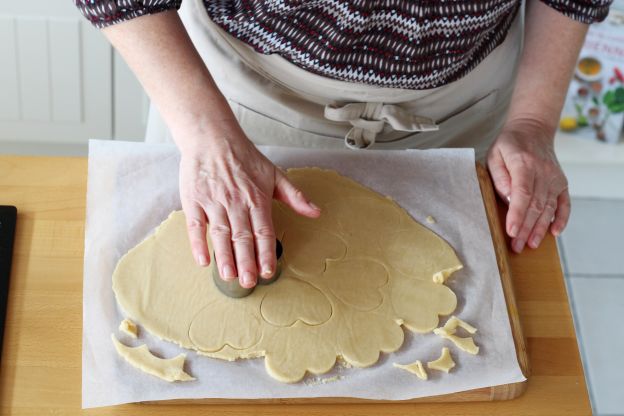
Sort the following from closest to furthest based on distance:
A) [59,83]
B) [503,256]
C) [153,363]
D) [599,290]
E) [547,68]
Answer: [153,363]
[503,256]
[547,68]
[59,83]
[599,290]

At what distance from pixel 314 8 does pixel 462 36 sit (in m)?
0.20

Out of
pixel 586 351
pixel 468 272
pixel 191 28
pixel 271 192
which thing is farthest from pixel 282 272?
pixel 586 351

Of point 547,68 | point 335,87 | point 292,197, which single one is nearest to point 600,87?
point 547,68

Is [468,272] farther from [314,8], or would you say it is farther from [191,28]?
[191,28]

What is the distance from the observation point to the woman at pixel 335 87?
0.87 meters

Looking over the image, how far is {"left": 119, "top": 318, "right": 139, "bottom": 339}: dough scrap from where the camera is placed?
0.85 meters

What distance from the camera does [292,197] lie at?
2.93ft

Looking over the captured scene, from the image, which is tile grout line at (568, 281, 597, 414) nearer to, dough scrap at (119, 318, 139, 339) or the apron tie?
the apron tie

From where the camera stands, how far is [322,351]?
33.4 inches

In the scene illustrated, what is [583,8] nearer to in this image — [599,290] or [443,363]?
[443,363]

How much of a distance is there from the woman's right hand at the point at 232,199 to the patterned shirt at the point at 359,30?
0.13 m

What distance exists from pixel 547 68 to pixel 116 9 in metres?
0.60

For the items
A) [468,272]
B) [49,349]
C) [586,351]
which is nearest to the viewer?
[49,349]

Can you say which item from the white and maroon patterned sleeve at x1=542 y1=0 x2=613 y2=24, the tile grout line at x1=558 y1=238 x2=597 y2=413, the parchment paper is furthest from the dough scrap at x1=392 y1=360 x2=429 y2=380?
the tile grout line at x1=558 y1=238 x2=597 y2=413
